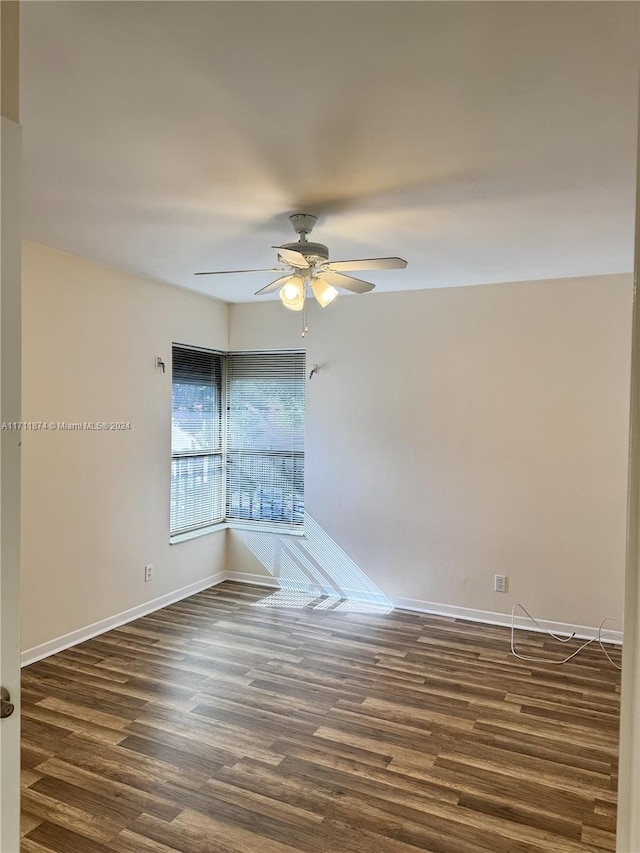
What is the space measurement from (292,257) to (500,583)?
299cm

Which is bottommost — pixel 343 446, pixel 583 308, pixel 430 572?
pixel 430 572

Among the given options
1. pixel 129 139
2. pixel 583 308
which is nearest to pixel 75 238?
pixel 129 139

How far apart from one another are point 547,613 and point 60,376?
3.78 meters

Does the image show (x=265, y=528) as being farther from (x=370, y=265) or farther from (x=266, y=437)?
(x=370, y=265)

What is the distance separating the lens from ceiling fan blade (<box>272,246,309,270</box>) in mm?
2572

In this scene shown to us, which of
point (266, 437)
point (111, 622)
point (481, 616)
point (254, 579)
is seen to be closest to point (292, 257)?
point (266, 437)

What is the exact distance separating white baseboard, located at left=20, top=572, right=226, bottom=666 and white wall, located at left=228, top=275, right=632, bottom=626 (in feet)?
4.01

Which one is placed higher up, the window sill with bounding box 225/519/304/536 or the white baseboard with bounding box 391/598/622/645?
the window sill with bounding box 225/519/304/536

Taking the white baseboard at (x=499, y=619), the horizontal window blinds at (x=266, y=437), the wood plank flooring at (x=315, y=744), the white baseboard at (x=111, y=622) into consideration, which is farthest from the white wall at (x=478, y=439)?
the white baseboard at (x=111, y=622)

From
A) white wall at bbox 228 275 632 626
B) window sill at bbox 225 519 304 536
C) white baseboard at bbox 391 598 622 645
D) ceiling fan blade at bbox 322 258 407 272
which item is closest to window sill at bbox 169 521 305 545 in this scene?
window sill at bbox 225 519 304 536

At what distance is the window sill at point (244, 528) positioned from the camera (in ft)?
16.1

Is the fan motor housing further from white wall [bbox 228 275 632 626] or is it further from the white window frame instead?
the white window frame

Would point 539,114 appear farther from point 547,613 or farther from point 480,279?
point 547,613

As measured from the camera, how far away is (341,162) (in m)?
2.20
